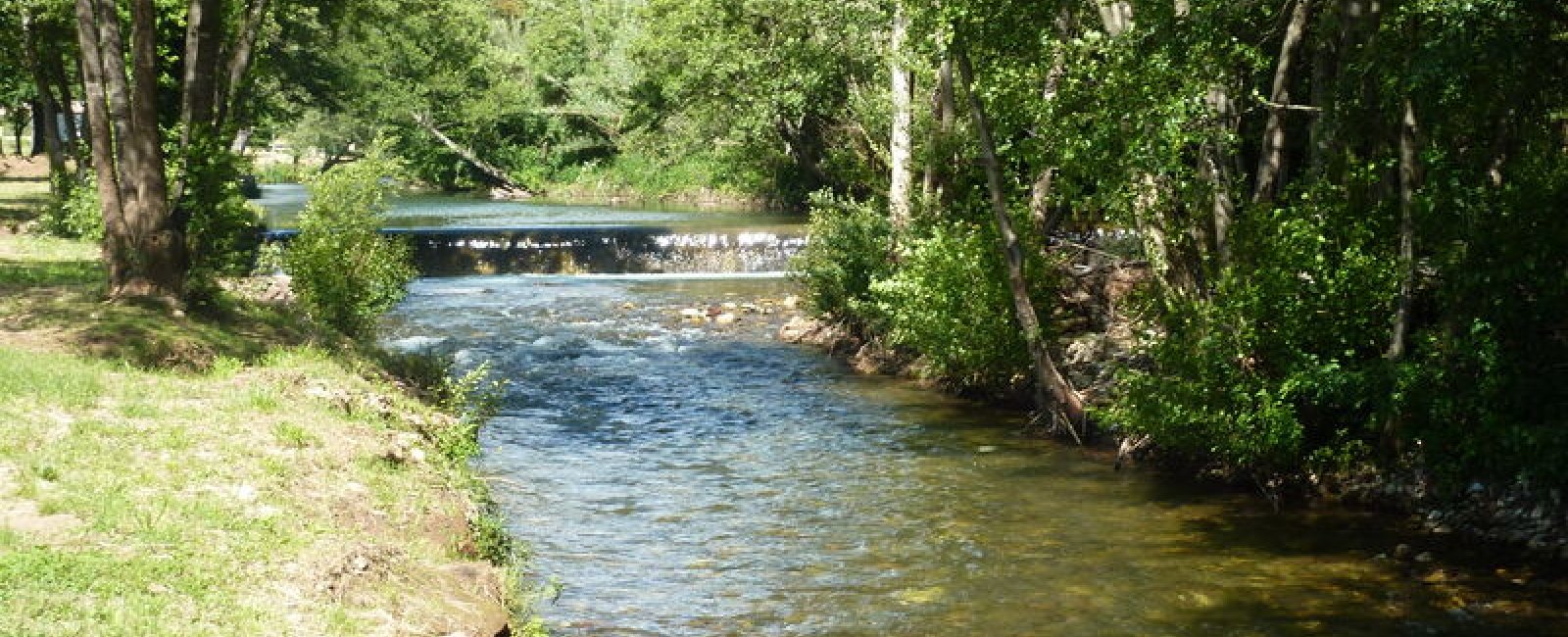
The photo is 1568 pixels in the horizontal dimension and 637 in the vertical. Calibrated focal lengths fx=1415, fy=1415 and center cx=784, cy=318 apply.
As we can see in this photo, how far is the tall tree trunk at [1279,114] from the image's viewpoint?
11.8 metres

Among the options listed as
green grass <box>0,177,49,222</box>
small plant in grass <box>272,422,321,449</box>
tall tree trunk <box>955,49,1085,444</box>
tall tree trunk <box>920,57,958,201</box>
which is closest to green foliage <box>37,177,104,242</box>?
green grass <box>0,177,49,222</box>

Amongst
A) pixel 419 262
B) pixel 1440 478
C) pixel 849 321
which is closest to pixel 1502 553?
pixel 1440 478

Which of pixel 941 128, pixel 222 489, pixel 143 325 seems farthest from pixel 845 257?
pixel 222 489

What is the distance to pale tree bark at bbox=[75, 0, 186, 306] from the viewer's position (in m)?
13.7

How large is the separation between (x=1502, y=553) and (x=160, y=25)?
16.9m

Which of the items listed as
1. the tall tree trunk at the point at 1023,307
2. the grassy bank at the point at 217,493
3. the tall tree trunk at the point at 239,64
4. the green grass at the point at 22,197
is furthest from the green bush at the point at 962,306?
the green grass at the point at 22,197

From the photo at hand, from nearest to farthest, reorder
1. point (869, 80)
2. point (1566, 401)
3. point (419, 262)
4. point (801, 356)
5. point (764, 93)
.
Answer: point (1566, 401) → point (801, 356) → point (764, 93) → point (869, 80) → point (419, 262)

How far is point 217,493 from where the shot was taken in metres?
8.64

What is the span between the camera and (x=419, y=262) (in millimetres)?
33469

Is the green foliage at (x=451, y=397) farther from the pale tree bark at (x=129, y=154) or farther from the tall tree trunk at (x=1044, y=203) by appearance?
the tall tree trunk at (x=1044, y=203)

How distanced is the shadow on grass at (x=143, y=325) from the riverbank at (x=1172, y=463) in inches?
316

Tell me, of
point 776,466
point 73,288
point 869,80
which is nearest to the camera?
point 776,466

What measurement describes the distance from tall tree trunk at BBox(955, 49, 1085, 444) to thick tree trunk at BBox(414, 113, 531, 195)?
45324 millimetres

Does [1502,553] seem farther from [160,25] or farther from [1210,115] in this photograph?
[160,25]
